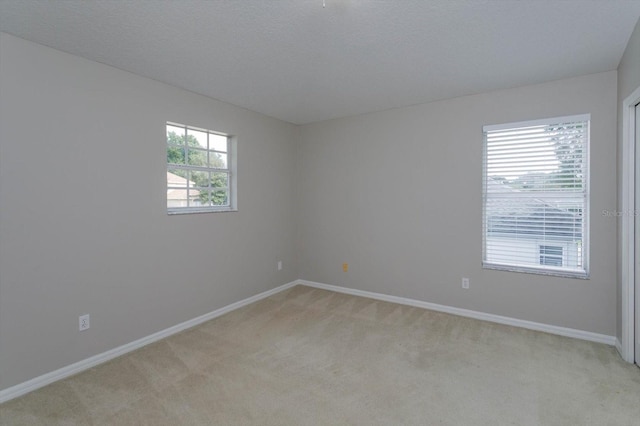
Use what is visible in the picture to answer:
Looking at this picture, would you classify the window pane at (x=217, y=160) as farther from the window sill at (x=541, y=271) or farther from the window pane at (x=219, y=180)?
the window sill at (x=541, y=271)

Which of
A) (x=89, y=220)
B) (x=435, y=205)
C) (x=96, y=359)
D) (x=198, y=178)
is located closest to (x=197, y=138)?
(x=198, y=178)

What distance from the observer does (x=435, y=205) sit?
3.82 meters

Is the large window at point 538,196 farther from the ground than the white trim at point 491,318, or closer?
farther from the ground

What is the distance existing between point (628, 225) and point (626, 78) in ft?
3.98

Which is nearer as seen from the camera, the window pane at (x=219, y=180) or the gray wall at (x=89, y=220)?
the gray wall at (x=89, y=220)

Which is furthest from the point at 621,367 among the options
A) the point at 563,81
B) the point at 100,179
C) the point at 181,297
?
the point at 100,179

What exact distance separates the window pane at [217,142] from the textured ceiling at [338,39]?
1.94ft

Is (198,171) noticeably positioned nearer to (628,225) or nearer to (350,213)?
(350,213)

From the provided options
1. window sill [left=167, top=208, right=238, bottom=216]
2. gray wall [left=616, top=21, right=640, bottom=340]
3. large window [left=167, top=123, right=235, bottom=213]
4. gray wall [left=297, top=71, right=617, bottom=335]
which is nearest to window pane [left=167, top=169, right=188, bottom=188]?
large window [left=167, top=123, right=235, bottom=213]

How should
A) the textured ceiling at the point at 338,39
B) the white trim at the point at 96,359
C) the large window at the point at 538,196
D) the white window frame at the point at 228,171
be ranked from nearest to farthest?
the textured ceiling at the point at 338,39 < the white trim at the point at 96,359 < the large window at the point at 538,196 < the white window frame at the point at 228,171

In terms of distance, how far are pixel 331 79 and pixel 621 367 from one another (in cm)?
349

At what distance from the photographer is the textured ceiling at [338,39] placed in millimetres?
1981

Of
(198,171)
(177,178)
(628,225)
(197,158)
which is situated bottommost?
(628,225)

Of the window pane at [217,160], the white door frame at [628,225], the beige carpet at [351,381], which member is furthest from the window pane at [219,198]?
the white door frame at [628,225]
